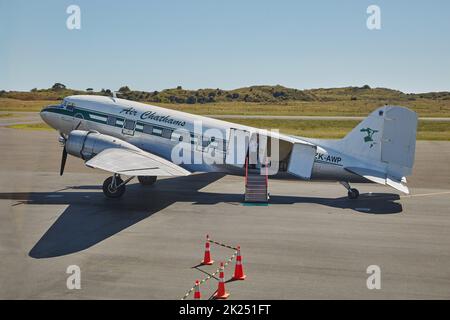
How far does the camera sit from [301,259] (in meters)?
13.6

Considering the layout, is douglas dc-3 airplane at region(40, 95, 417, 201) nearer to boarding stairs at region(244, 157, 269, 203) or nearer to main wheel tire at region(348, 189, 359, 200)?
main wheel tire at region(348, 189, 359, 200)

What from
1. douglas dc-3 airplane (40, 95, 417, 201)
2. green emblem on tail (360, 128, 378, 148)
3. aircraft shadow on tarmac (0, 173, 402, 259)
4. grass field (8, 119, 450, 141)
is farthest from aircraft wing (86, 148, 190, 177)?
grass field (8, 119, 450, 141)

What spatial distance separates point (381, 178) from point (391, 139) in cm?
202

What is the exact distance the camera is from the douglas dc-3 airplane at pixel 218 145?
20922 millimetres

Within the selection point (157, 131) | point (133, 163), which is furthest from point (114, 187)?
point (157, 131)

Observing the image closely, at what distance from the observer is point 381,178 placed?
67.0 ft

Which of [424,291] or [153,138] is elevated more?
[153,138]

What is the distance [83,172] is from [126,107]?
26.6ft

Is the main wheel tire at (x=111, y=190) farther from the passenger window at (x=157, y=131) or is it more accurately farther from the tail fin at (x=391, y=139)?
the tail fin at (x=391, y=139)

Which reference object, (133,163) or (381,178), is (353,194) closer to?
(381,178)
